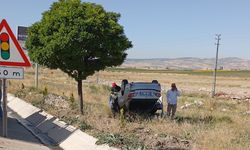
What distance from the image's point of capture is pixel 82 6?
15.0 m

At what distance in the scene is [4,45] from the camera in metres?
9.89

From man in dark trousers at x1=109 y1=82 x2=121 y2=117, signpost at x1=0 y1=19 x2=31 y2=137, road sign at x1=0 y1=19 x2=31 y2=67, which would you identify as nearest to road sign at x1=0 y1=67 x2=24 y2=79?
signpost at x1=0 y1=19 x2=31 y2=137

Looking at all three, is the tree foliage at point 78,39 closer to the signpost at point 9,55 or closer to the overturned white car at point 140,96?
the overturned white car at point 140,96

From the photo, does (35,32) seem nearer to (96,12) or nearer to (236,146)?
(96,12)

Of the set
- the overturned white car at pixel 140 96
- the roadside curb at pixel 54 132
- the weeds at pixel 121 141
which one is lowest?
the roadside curb at pixel 54 132

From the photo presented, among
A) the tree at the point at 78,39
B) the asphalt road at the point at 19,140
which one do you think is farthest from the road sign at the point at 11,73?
the tree at the point at 78,39

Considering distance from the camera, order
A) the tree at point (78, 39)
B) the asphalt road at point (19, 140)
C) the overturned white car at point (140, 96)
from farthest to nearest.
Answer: the overturned white car at point (140, 96) → the tree at point (78, 39) → the asphalt road at point (19, 140)

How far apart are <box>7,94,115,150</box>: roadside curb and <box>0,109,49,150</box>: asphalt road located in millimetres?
271

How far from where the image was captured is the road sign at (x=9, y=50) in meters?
9.82

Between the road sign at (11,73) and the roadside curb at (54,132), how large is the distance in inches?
91.4

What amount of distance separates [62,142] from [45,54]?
147 inches

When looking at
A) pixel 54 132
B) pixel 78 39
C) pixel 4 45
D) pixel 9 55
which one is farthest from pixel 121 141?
pixel 78 39

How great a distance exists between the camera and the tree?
562 inches

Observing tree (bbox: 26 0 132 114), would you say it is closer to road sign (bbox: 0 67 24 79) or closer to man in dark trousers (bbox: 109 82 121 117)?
man in dark trousers (bbox: 109 82 121 117)
